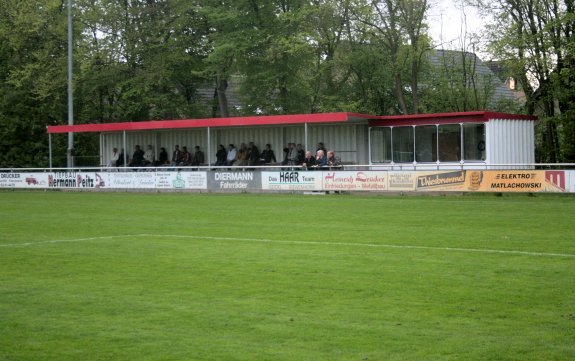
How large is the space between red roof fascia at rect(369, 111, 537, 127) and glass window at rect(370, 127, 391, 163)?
0.33m

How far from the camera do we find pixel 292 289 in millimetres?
10141

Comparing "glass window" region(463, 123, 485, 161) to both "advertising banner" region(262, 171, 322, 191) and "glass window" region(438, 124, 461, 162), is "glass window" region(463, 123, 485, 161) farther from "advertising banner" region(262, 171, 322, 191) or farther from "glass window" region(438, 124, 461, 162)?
"advertising banner" region(262, 171, 322, 191)

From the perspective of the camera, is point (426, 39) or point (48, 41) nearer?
point (426, 39)

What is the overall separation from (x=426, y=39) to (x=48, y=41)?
24.7 m

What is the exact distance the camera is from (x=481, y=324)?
802 cm

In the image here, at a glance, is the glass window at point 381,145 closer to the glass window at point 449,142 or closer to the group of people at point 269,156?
the group of people at point 269,156

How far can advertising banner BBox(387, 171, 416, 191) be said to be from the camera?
98.3 ft

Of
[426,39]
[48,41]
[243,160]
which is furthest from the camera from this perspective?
[48,41]

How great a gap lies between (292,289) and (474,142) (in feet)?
80.3

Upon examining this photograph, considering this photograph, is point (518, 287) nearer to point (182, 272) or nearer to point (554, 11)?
point (182, 272)

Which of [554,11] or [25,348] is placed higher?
[554,11]

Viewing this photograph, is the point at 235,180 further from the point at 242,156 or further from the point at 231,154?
the point at 231,154

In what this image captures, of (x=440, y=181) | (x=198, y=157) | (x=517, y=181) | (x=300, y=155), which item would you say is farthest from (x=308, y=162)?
(x=517, y=181)

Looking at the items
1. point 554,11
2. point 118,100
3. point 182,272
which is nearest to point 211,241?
point 182,272
